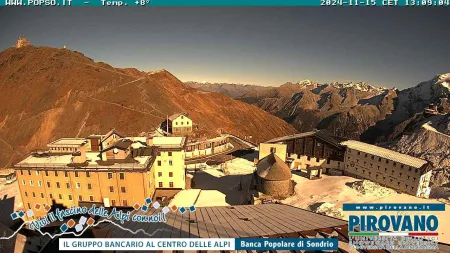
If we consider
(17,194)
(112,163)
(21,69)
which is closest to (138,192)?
(112,163)

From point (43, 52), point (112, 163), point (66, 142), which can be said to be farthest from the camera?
point (43, 52)

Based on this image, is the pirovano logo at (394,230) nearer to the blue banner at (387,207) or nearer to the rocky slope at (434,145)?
the blue banner at (387,207)

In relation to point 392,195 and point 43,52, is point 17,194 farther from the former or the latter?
point 43,52

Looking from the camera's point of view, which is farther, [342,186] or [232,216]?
[342,186]

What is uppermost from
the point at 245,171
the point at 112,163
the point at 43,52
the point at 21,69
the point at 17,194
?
the point at 43,52

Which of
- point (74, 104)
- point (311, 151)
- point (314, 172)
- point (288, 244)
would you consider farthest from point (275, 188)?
point (74, 104)

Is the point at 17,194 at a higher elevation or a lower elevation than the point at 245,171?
lower

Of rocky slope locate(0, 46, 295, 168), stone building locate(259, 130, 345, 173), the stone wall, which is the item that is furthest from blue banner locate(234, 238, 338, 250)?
rocky slope locate(0, 46, 295, 168)
